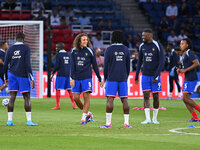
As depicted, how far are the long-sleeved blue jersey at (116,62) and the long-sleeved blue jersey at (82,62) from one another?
116cm

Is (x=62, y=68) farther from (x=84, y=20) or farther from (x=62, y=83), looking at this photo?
(x=84, y=20)

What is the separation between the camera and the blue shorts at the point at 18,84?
40.1 feet

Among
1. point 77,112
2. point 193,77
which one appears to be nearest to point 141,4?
point 77,112

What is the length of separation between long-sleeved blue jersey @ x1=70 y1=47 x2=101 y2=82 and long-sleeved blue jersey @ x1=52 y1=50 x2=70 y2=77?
573 centimetres

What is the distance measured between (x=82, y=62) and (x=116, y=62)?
142 cm

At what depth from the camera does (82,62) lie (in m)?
12.8

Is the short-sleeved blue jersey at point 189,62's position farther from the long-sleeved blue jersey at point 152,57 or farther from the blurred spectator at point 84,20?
the blurred spectator at point 84,20

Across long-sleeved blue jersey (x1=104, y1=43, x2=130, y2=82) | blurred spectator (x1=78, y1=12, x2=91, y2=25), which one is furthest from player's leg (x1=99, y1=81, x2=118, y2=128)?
blurred spectator (x1=78, y1=12, x2=91, y2=25)

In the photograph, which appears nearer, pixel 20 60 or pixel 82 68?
pixel 20 60

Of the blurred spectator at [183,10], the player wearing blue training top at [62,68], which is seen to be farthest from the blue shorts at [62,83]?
the blurred spectator at [183,10]

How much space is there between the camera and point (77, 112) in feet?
55.6

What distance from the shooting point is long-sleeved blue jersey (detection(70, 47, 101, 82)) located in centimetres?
1277

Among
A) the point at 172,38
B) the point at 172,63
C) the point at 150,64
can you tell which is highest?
the point at 172,38

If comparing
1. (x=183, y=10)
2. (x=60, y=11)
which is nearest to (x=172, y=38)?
(x=183, y=10)
